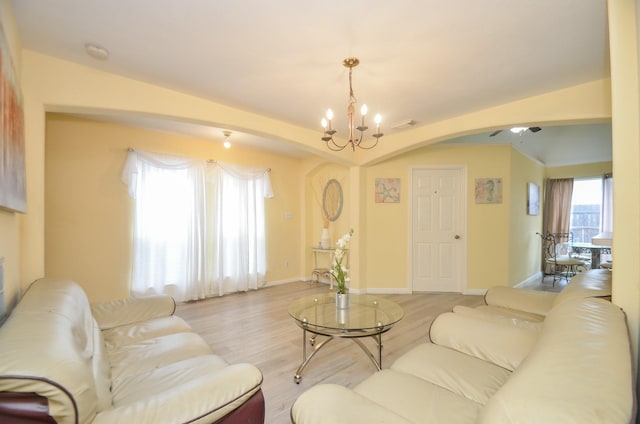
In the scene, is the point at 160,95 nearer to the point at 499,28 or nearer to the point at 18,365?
the point at 18,365

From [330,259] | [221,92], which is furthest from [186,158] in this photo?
[330,259]

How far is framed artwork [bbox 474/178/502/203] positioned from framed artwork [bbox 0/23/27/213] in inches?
202

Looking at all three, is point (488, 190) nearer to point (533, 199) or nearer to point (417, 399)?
point (533, 199)

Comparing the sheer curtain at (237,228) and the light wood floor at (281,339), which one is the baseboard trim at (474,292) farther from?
the sheer curtain at (237,228)

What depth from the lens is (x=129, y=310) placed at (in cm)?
219

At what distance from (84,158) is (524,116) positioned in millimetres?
4962

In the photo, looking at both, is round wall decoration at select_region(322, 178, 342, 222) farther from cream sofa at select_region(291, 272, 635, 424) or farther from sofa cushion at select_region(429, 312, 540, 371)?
sofa cushion at select_region(429, 312, 540, 371)

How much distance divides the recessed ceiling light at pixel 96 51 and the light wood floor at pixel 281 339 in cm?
255

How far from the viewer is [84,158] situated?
3.46 meters

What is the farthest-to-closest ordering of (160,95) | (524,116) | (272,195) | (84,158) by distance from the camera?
1. (272,195)
2. (84,158)
3. (524,116)
4. (160,95)

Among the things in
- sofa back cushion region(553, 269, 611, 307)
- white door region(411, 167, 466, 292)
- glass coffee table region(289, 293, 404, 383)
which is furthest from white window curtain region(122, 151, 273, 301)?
sofa back cushion region(553, 269, 611, 307)

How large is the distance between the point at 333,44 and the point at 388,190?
3.08m

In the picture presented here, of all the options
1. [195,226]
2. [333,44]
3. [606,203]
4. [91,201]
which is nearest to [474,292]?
[606,203]

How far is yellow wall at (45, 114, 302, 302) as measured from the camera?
3285 mm
